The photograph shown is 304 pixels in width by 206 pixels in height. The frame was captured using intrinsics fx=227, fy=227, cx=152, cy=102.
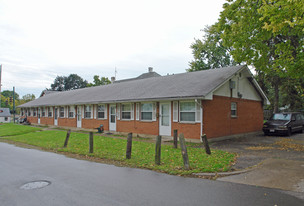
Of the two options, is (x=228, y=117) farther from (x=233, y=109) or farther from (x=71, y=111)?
(x=71, y=111)

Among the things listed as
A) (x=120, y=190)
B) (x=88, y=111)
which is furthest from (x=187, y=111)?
(x=88, y=111)

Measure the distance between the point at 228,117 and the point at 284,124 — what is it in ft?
14.6

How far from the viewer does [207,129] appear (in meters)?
13.9

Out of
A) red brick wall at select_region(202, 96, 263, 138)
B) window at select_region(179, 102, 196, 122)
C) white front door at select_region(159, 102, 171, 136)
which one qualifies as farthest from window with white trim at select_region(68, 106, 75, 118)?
red brick wall at select_region(202, 96, 263, 138)

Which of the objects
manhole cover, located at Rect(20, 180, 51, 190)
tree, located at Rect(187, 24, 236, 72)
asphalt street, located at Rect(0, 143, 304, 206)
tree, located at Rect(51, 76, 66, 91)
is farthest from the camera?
tree, located at Rect(51, 76, 66, 91)

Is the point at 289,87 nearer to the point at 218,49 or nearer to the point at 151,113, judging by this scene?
the point at 218,49

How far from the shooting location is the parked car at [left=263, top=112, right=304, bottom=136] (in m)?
16.7

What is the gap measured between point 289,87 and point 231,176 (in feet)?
98.0

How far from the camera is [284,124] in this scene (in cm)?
1678

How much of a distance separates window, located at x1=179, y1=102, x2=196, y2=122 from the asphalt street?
24.5 ft

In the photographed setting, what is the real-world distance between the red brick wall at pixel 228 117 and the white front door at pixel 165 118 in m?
2.54

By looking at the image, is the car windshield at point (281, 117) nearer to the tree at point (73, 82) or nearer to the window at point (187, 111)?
the window at point (187, 111)

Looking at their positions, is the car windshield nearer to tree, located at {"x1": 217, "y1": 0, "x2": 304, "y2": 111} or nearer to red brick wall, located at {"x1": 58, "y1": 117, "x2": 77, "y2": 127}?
tree, located at {"x1": 217, "y1": 0, "x2": 304, "y2": 111}

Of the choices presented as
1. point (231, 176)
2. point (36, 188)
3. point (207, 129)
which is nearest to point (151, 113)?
point (207, 129)
